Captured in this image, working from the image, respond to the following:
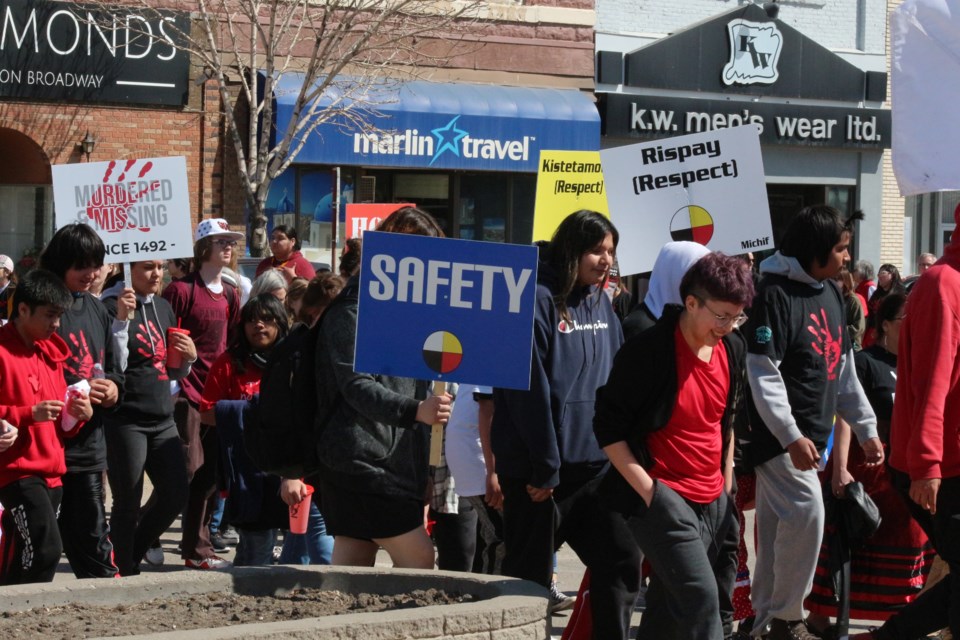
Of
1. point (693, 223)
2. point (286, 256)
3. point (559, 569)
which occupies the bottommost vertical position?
point (559, 569)

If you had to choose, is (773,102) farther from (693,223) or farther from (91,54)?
(693,223)

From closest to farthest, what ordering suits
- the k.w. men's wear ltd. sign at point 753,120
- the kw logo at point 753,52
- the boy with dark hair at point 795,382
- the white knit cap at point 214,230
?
the boy with dark hair at point 795,382, the white knit cap at point 214,230, the k.w. men's wear ltd. sign at point 753,120, the kw logo at point 753,52

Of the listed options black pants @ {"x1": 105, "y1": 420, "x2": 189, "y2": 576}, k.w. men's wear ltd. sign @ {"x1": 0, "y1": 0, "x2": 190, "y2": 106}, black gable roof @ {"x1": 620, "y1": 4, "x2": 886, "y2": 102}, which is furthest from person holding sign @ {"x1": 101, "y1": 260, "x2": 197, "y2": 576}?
black gable roof @ {"x1": 620, "y1": 4, "x2": 886, "y2": 102}

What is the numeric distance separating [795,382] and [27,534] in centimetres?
325

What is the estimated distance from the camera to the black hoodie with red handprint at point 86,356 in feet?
21.0

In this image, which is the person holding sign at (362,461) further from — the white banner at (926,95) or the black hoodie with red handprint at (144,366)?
the black hoodie with red handprint at (144,366)

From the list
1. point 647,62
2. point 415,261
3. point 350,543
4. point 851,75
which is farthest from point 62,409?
point 851,75

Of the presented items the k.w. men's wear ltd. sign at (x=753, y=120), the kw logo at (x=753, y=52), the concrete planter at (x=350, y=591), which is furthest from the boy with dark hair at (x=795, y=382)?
the kw logo at (x=753, y=52)

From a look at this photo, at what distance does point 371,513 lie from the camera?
519 cm

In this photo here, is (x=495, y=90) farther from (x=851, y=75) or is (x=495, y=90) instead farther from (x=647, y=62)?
(x=851, y=75)

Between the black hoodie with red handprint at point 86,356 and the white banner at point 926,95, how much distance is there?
358 centimetres

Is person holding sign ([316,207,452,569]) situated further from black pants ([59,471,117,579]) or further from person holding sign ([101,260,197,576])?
person holding sign ([101,260,197,576])

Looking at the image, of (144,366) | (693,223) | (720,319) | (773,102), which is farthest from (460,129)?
(720,319)

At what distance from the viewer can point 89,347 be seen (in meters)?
6.52
